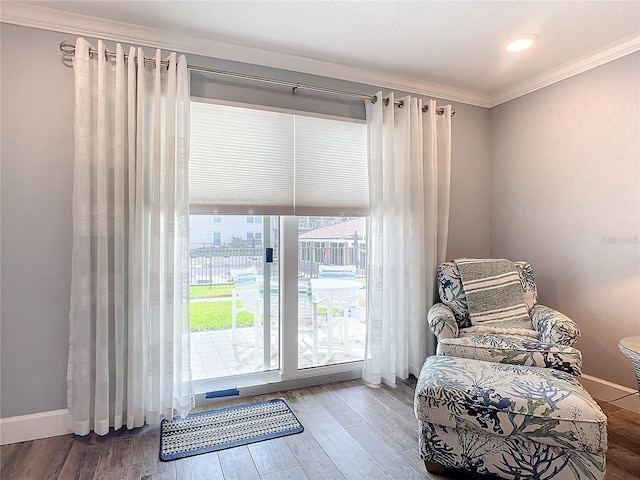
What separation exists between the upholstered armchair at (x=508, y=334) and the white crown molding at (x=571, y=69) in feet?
4.76

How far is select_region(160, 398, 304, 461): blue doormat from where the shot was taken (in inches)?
81.3

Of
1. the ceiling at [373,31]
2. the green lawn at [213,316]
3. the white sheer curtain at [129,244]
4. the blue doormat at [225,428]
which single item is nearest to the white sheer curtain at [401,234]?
the ceiling at [373,31]

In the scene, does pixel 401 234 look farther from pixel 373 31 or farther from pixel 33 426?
pixel 33 426

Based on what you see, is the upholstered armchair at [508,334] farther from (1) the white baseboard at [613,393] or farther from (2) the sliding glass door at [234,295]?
(2) the sliding glass door at [234,295]

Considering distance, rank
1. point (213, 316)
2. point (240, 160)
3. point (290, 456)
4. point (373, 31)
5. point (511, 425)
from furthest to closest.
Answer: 1. point (213, 316)
2. point (240, 160)
3. point (373, 31)
4. point (290, 456)
5. point (511, 425)

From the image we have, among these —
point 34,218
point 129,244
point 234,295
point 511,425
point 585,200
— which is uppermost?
point 585,200

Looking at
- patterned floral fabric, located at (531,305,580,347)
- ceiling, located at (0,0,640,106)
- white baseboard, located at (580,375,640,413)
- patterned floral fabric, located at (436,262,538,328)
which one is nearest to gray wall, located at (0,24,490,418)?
ceiling, located at (0,0,640,106)

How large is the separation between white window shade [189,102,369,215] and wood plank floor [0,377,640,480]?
55.4 inches

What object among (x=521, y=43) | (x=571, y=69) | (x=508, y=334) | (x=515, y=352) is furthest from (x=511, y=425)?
(x=571, y=69)

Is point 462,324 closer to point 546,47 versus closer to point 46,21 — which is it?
point 546,47

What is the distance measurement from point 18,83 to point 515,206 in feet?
11.9

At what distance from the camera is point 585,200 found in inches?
109

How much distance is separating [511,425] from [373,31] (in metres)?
2.26

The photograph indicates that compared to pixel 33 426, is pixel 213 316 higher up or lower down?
higher up
